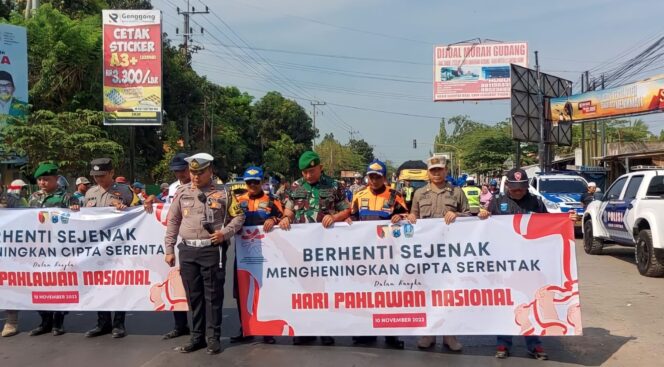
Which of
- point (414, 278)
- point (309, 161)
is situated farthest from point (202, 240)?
point (414, 278)

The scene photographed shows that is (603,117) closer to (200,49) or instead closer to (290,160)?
(200,49)

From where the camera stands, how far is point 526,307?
518cm

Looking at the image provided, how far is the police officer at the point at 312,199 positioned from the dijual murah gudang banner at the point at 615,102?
1647cm

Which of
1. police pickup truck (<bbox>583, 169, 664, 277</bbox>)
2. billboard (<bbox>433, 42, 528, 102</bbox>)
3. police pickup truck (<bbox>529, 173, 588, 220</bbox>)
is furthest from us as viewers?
billboard (<bbox>433, 42, 528, 102</bbox>)

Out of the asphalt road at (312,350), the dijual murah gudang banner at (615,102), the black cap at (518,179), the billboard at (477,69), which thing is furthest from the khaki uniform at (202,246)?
the billboard at (477,69)

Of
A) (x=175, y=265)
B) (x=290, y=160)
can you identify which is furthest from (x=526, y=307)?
(x=290, y=160)

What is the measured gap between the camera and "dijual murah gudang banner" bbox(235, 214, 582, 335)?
204 inches

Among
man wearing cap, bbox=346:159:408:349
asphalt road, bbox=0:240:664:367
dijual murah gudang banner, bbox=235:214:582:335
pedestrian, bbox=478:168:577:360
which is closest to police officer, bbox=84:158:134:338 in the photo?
asphalt road, bbox=0:240:664:367

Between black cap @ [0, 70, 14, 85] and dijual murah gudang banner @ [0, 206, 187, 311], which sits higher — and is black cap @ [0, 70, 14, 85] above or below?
above

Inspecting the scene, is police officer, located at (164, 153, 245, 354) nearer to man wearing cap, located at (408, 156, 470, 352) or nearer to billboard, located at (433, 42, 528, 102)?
man wearing cap, located at (408, 156, 470, 352)

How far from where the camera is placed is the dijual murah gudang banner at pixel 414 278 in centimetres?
518

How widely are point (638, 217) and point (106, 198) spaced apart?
831 centimetres

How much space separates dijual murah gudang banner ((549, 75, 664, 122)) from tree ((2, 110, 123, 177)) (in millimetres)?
17816

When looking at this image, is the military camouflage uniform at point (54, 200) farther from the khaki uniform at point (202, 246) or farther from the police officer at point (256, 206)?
the police officer at point (256, 206)
